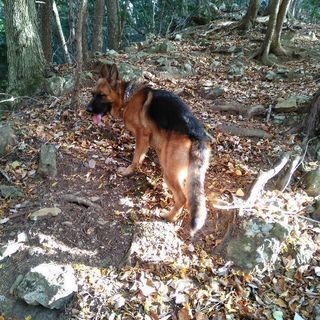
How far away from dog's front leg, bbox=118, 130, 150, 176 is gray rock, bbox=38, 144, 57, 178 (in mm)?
945

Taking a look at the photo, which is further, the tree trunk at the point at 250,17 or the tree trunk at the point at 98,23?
the tree trunk at the point at 250,17

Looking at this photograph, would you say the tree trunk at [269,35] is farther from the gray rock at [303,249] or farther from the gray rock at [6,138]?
the gray rock at [6,138]

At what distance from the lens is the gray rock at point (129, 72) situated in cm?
782

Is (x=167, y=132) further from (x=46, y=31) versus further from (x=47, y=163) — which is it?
(x=46, y=31)

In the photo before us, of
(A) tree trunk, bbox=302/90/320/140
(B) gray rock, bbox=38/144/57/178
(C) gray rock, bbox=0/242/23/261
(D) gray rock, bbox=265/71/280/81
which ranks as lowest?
(C) gray rock, bbox=0/242/23/261

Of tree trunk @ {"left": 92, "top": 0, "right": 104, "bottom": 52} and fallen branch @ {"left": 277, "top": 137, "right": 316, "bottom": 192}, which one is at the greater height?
tree trunk @ {"left": 92, "top": 0, "right": 104, "bottom": 52}

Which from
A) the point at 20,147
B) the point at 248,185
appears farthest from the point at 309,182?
the point at 20,147

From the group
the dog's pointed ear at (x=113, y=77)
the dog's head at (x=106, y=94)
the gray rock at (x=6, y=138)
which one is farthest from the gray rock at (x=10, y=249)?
the dog's pointed ear at (x=113, y=77)

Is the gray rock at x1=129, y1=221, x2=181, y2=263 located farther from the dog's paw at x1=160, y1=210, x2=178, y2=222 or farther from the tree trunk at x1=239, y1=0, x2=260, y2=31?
the tree trunk at x1=239, y1=0, x2=260, y2=31

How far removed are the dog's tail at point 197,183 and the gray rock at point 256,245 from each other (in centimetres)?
75

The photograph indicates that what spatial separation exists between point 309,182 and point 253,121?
202 centimetres

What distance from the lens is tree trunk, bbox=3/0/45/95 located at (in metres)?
6.86

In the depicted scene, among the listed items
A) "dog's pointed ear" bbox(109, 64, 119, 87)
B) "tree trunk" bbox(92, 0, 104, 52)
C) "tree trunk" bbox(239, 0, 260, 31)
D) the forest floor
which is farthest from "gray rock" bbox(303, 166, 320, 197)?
"tree trunk" bbox(92, 0, 104, 52)

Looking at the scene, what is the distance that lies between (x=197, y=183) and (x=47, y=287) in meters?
1.90
